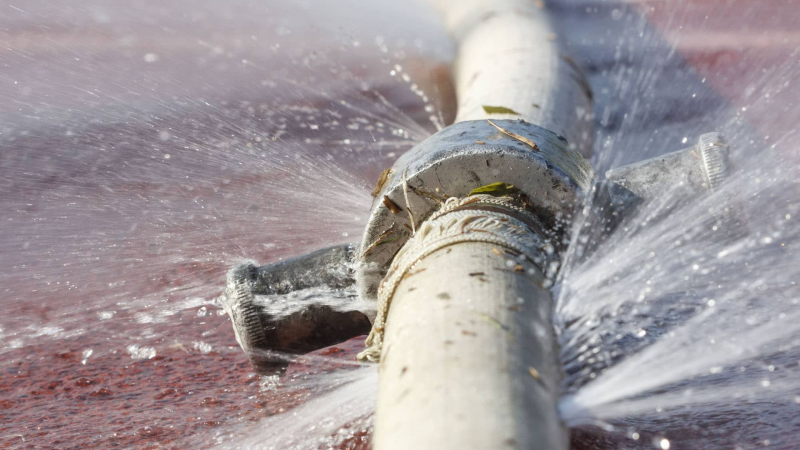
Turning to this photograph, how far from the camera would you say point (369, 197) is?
323 centimetres

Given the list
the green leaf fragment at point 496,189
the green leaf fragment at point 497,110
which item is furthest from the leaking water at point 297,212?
the green leaf fragment at point 497,110

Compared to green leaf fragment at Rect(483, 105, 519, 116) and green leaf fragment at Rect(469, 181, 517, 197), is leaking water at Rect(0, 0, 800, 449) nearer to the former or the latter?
green leaf fragment at Rect(469, 181, 517, 197)

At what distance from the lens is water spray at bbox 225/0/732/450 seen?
129 cm

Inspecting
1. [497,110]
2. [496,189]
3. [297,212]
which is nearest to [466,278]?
[496,189]

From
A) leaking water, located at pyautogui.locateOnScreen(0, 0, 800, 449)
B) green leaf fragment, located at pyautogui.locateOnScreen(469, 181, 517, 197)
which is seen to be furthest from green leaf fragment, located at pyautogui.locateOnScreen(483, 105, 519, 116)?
green leaf fragment, located at pyautogui.locateOnScreen(469, 181, 517, 197)

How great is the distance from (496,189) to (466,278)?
1.33 feet

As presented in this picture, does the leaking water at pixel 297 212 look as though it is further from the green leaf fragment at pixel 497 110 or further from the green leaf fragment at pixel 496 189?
the green leaf fragment at pixel 497 110

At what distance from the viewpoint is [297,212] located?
325 centimetres

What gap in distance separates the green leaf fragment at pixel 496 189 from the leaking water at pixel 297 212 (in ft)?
0.78

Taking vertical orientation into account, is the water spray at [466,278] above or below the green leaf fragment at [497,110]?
below

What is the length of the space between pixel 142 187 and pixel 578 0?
112 inches

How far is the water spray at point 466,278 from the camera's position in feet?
4.23

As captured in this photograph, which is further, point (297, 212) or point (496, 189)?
point (297, 212)

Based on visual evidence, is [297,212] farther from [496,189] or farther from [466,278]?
[466,278]
